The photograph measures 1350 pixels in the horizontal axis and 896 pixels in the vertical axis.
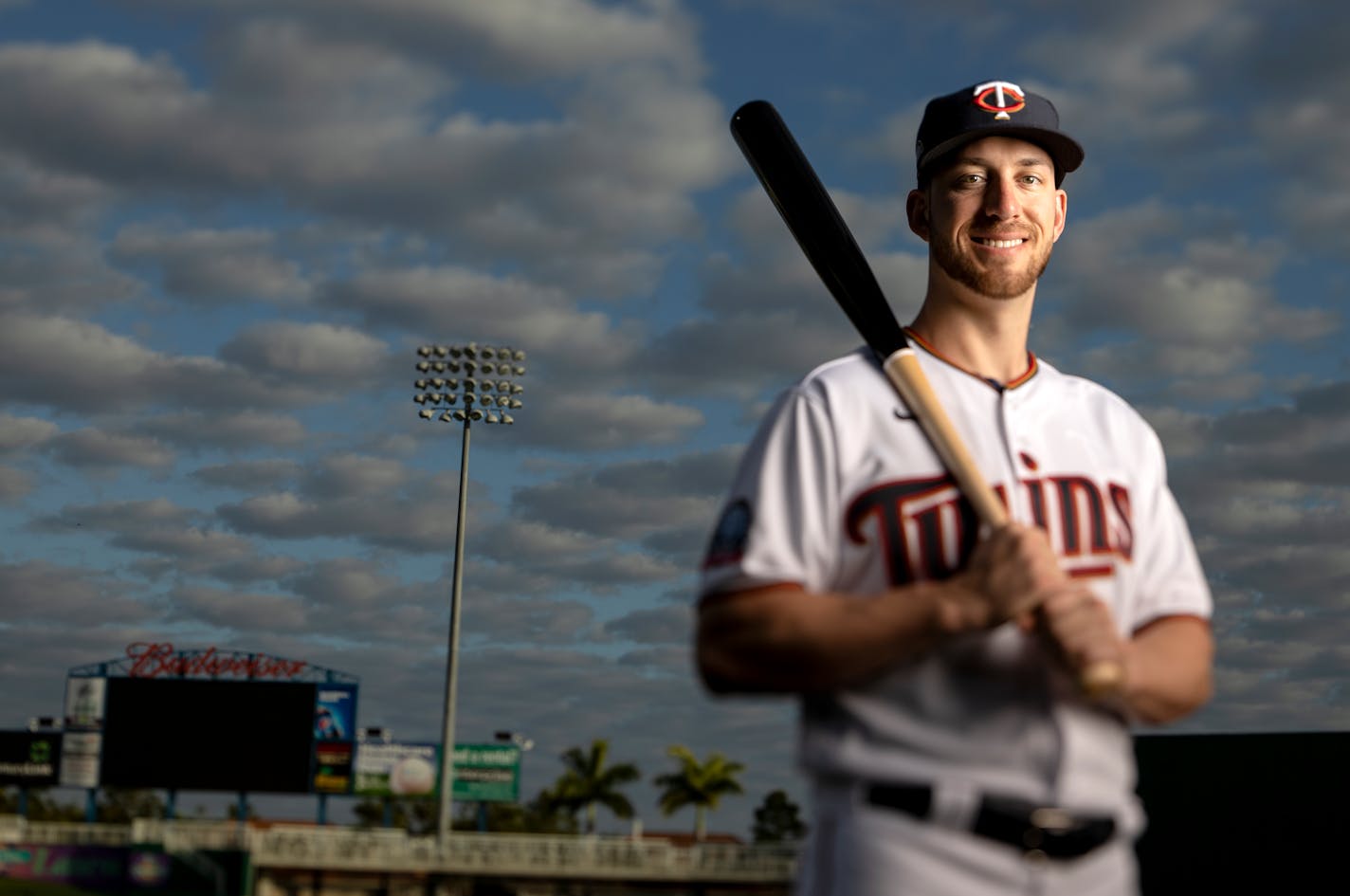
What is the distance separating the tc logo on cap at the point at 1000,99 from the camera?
2.93m

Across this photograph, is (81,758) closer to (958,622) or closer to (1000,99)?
(1000,99)

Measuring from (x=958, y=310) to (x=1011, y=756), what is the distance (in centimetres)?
94

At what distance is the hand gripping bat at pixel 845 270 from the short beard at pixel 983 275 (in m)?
0.16

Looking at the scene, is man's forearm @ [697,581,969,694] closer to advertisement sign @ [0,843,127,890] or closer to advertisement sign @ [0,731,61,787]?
advertisement sign @ [0,731,61,787]

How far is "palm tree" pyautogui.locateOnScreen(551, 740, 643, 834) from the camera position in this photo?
166ft

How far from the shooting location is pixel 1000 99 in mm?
2951

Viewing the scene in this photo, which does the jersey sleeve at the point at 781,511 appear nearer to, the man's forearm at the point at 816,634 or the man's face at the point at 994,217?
the man's forearm at the point at 816,634

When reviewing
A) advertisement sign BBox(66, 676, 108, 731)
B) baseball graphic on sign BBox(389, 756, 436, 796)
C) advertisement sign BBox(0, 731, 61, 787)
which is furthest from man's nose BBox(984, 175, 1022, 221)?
advertisement sign BBox(0, 731, 61, 787)

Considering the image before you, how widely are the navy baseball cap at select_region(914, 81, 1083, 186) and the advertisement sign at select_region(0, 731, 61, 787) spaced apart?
153ft

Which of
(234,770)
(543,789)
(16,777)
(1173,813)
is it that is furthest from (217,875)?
(1173,813)

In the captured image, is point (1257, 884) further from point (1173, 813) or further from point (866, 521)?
point (866, 521)

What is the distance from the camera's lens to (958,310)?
2.95 meters

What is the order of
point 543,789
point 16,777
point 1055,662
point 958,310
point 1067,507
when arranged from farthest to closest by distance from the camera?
point 543,789
point 16,777
point 958,310
point 1067,507
point 1055,662

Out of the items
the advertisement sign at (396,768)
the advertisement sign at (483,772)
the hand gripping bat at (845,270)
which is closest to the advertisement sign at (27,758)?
the advertisement sign at (396,768)
